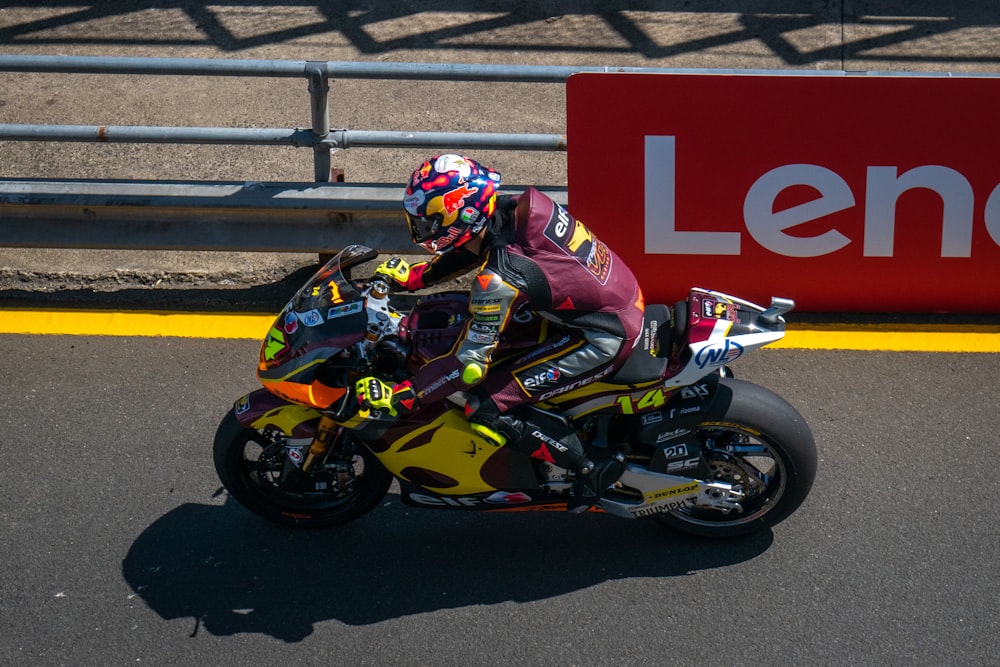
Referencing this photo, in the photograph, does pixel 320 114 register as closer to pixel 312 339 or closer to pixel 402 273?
pixel 402 273

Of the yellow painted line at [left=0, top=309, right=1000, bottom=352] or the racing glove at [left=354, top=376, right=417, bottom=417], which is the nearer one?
the racing glove at [left=354, top=376, right=417, bottom=417]

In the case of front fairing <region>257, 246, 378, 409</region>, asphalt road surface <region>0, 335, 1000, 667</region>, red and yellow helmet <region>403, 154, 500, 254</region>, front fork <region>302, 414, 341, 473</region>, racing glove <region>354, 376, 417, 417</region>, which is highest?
red and yellow helmet <region>403, 154, 500, 254</region>

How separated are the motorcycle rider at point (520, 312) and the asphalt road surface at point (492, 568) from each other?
54 centimetres

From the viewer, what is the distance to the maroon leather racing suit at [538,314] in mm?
4066

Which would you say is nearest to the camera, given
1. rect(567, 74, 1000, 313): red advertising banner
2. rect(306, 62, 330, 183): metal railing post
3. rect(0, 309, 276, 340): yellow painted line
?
rect(567, 74, 1000, 313): red advertising banner

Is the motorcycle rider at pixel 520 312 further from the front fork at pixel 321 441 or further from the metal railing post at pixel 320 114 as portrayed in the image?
the metal railing post at pixel 320 114

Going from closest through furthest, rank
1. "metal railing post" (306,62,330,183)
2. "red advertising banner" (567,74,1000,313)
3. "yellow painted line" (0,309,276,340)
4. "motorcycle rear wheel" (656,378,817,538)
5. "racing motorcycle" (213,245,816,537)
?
1. "racing motorcycle" (213,245,816,537)
2. "motorcycle rear wheel" (656,378,817,538)
3. "red advertising banner" (567,74,1000,313)
4. "metal railing post" (306,62,330,183)
5. "yellow painted line" (0,309,276,340)

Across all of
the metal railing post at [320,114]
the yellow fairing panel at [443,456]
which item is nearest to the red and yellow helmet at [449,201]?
the yellow fairing panel at [443,456]

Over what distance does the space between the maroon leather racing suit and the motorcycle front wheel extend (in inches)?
28.3

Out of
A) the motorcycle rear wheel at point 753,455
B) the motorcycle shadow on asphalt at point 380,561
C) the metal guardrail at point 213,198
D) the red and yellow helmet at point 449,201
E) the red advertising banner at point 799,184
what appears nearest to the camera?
the red and yellow helmet at point 449,201

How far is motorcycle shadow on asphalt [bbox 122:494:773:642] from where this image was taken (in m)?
4.55

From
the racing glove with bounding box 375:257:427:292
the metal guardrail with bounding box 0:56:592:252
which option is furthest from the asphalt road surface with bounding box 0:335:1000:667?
the metal guardrail with bounding box 0:56:592:252

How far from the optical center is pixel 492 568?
4.73 meters

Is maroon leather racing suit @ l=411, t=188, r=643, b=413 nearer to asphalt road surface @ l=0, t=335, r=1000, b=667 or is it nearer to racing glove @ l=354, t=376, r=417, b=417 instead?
racing glove @ l=354, t=376, r=417, b=417
